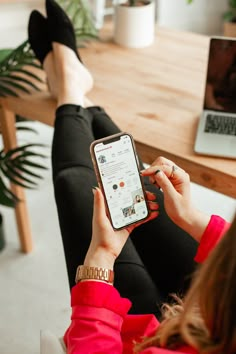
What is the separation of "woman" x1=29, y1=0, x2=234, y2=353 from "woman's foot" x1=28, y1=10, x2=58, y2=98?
98mm

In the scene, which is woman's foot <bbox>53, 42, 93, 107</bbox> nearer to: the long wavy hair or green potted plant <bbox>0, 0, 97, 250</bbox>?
green potted plant <bbox>0, 0, 97, 250</bbox>

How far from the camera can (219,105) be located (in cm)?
111

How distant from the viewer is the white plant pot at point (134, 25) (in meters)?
1.43

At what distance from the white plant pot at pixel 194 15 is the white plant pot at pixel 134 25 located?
139 cm

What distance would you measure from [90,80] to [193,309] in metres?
0.80

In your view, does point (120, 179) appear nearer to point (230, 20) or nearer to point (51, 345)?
point (51, 345)

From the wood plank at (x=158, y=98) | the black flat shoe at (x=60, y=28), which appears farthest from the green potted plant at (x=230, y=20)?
the black flat shoe at (x=60, y=28)

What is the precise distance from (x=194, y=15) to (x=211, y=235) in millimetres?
2553

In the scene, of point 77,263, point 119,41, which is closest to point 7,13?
point 119,41

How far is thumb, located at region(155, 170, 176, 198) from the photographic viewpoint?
2.51 feet

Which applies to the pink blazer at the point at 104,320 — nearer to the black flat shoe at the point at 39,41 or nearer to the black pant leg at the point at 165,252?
the black pant leg at the point at 165,252

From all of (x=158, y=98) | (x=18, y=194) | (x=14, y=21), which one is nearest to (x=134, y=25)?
(x=158, y=98)

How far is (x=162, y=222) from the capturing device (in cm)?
93

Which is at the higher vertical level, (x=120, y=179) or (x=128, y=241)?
(x=120, y=179)
